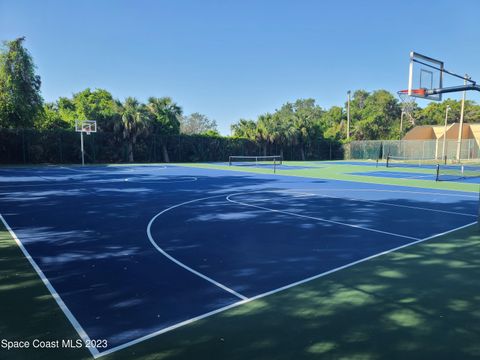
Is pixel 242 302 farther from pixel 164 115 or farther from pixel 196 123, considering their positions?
pixel 196 123

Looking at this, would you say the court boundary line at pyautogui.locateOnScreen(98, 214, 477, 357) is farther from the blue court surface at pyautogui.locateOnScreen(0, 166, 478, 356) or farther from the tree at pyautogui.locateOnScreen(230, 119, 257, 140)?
the tree at pyautogui.locateOnScreen(230, 119, 257, 140)

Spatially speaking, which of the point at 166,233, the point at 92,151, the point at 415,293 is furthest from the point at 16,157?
the point at 415,293

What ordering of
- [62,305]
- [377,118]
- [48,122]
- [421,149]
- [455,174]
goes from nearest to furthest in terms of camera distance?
[62,305]
[455,174]
[48,122]
[421,149]
[377,118]

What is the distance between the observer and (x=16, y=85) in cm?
3319

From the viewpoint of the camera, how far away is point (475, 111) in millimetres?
68562

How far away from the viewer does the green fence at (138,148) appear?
32875 millimetres

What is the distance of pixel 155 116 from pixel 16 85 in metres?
14.9

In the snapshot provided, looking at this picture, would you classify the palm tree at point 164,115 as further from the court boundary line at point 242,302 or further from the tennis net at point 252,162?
the court boundary line at point 242,302

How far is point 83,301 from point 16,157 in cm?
3443

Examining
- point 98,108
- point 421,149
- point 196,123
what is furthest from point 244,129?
point 196,123

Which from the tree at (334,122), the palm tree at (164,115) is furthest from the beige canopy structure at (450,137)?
the palm tree at (164,115)

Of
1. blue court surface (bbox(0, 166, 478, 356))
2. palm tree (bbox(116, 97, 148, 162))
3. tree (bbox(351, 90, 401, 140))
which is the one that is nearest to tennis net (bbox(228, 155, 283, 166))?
palm tree (bbox(116, 97, 148, 162))

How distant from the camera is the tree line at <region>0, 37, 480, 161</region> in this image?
110 feet

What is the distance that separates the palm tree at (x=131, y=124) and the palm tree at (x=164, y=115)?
259 cm
